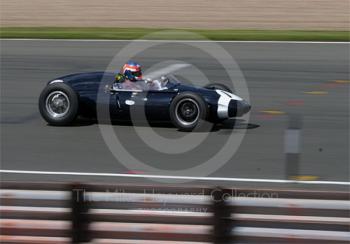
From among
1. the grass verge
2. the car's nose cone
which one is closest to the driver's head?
the car's nose cone

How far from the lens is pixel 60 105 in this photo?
1225cm

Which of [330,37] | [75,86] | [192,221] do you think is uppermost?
[330,37]

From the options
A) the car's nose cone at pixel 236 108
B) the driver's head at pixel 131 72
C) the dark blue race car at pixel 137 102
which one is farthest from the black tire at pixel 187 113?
the driver's head at pixel 131 72

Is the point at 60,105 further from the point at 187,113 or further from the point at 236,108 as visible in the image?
the point at 236,108

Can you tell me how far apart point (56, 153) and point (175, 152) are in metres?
1.67

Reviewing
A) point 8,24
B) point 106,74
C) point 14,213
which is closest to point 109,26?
point 8,24

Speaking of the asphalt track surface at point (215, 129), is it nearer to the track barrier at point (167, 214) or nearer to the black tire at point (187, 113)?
the black tire at point (187, 113)

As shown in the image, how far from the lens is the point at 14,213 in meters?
7.16

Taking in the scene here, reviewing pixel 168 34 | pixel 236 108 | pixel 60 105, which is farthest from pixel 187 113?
pixel 168 34

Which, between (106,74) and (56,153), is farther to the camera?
(106,74)

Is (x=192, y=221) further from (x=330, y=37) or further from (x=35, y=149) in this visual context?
(x=330, y=37)

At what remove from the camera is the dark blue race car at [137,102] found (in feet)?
38.2

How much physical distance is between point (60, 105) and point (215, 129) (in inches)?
95.2

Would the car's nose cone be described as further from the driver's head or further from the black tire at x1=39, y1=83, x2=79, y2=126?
the black tire at x1=39, y1=83, x2=79, y2=126
